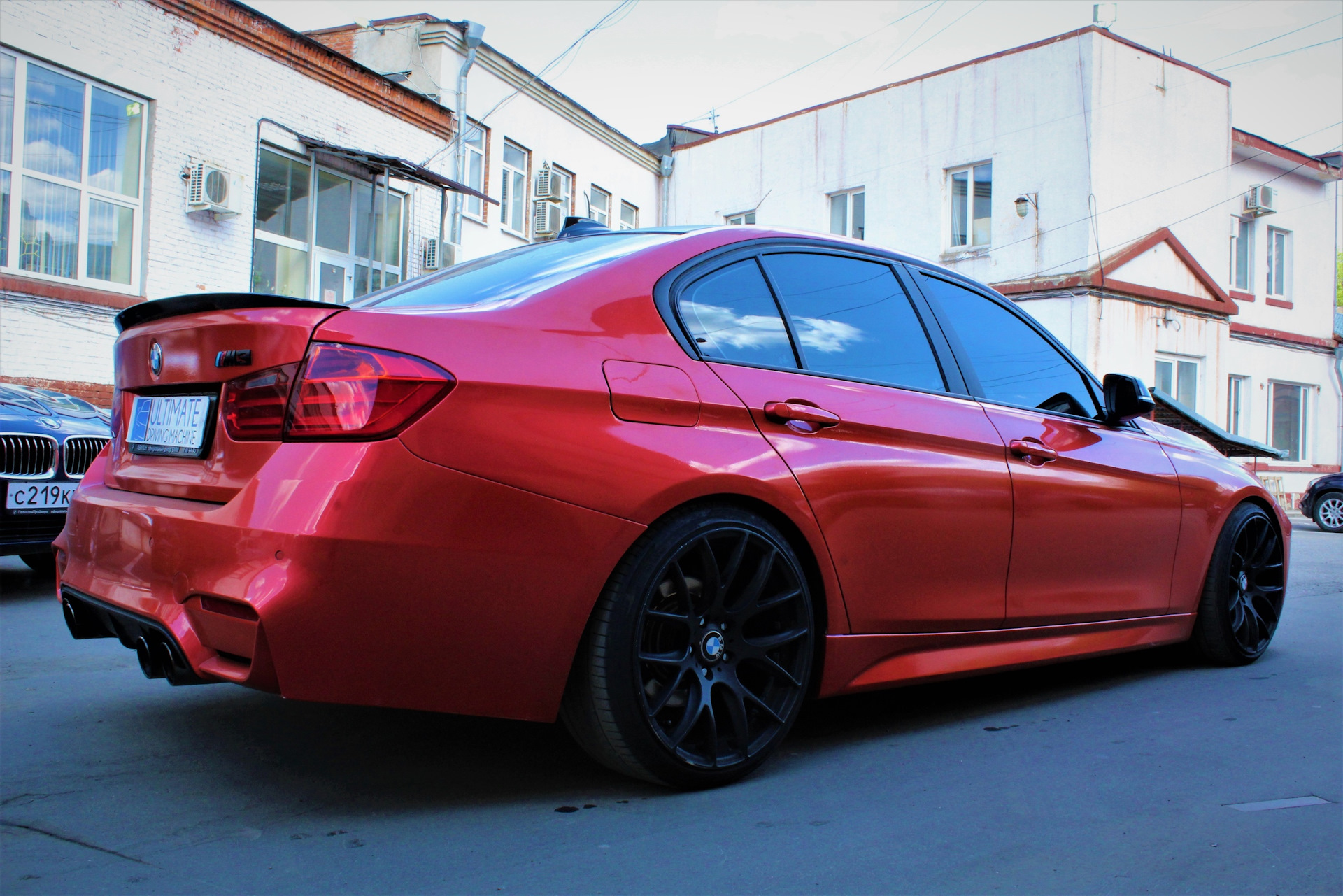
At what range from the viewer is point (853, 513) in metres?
2.94

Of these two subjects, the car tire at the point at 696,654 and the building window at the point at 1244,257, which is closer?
the car tire at the point at 696,654

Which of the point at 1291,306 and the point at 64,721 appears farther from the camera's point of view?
the point at 1291,306

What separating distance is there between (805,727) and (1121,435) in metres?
1.74

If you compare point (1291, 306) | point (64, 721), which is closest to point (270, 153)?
point (64, 721)

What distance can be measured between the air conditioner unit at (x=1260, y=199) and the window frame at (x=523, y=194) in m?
14.2

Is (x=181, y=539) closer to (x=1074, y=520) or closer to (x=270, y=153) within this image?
(x=1074, y=520)

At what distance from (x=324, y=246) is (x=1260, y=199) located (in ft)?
58.6

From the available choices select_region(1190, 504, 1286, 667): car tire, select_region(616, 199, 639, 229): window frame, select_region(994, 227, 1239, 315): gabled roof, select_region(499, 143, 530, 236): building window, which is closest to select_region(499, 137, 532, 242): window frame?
select_region(499, 143, 530, 236): building window

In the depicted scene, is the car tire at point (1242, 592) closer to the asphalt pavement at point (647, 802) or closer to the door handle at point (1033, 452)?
the asphalt pavement at point (647, 802)

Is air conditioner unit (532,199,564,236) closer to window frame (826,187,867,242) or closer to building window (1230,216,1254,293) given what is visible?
window frame (826,187,867,242)

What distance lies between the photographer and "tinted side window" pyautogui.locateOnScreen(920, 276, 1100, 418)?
3625 millimetres

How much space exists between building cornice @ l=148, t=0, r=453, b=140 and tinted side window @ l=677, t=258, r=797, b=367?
441 inches

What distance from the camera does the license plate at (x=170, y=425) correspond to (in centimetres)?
→ 248

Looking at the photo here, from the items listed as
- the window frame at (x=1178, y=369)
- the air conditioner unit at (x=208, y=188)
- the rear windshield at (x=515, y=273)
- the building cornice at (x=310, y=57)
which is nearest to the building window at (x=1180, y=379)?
the window frame at (x=1178, y=369)
